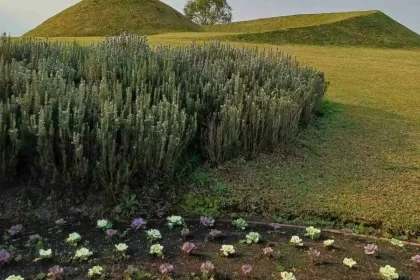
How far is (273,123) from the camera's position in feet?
16.4

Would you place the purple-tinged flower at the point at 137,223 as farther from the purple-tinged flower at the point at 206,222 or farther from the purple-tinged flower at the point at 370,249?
the purple-tinged flower at the point at 370,249

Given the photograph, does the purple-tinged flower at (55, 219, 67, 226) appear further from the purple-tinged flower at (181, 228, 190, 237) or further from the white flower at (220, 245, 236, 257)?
the white flower at (220, 245, 236, 257)

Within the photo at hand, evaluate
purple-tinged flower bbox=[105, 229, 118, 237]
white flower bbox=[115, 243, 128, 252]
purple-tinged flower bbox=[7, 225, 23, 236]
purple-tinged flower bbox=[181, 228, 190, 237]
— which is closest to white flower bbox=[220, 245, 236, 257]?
purple-tinged flower bbox=[181, 228, 190, 237]

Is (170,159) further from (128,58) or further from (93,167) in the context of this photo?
(128,58)

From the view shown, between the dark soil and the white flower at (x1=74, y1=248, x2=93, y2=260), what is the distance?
42 mm

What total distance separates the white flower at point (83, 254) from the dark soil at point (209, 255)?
0.04 meters

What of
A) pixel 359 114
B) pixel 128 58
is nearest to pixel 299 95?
pixel 359 114

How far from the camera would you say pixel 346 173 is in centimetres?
487

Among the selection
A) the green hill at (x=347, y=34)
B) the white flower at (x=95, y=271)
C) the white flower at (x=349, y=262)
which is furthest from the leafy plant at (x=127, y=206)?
the green hill at (x=347, y=34)

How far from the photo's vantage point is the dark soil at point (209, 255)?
Answer: 126 inches

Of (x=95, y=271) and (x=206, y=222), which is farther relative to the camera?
(x=206, y=222)

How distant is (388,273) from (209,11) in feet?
181

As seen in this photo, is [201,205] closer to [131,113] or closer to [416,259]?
[131,113]

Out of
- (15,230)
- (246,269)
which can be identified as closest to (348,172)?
(246,269)
